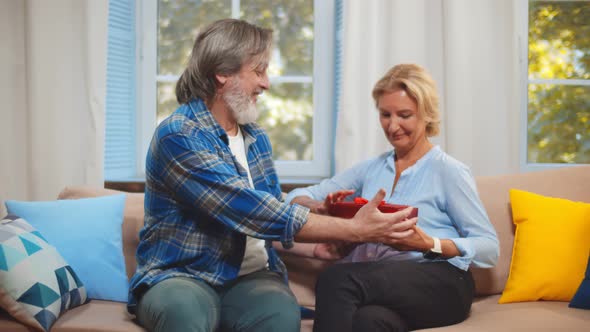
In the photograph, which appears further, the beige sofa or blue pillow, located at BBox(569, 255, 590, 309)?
blue pillow, located at BBox(569, 255, 590, 309)

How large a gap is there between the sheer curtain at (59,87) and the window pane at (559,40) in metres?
2.06

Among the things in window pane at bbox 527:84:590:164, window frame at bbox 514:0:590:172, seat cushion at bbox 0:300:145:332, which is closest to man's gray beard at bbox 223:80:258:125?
seat cushion at bbox 0:300:145:332

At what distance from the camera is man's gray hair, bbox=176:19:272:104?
212 cm

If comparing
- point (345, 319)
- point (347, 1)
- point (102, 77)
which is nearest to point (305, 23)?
point (347, 1)

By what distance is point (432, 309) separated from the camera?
2006mm

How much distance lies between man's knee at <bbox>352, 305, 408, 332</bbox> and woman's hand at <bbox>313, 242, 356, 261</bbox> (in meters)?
0.39

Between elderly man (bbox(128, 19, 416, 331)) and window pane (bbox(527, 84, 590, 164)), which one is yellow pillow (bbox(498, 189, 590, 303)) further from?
window pane (bbox(527, 84, 590, 164))

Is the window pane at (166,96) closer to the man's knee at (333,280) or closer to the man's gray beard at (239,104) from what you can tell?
the man's gray beard at (239,104)

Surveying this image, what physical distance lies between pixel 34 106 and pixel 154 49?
0.67m

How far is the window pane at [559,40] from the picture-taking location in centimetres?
330

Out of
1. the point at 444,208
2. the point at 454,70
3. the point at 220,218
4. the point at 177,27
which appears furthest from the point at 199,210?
the point at 177,27

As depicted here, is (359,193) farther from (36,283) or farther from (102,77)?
(102,77)

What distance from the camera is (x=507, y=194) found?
249cm

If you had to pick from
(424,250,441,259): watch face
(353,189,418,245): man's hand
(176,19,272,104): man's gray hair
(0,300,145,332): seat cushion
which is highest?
(176,19,272,104): man's gray hair
